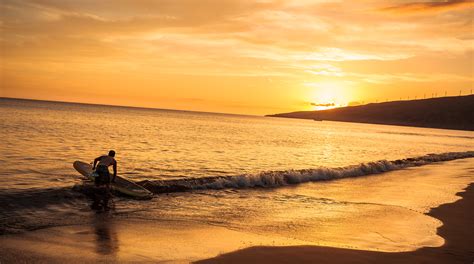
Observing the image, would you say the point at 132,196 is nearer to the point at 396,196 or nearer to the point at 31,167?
the point at 31,167

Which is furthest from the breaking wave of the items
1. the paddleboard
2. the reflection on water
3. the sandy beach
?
the sandy beach

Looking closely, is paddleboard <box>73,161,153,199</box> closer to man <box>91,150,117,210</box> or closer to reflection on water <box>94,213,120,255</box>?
man <box>91,150,117,210</box>

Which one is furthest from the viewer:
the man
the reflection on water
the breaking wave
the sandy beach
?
the breaking wave

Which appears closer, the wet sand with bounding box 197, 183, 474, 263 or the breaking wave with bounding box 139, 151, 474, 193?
the wet sand with bounding box 197, 183, 474, 263

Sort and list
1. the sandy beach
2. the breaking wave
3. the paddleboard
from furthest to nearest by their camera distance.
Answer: the breaking wave < the paddleboard < the sandy beach

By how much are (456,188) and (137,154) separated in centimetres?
2429

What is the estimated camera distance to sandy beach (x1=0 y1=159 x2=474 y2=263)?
32.1 feet

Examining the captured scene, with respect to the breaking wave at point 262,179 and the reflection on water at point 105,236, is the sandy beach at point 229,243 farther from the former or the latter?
the breaking wave at point 262,179

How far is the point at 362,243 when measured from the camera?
1152 centimetres

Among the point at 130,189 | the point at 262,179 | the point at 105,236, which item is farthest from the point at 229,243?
the point at 262,179

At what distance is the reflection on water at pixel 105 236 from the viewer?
1012cm

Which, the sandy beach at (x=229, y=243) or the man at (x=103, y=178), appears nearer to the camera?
the sandy beach at (x=229, y=243)

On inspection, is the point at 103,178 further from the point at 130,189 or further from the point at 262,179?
the point at 262,179

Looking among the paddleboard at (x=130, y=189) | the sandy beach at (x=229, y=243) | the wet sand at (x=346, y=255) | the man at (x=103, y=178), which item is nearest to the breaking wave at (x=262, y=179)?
the paddleboard at (x=130, y=189)
